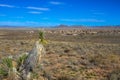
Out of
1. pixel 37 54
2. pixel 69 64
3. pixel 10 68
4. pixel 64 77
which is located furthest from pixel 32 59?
pixel 69 64

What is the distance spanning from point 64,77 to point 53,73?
1873 millimetres

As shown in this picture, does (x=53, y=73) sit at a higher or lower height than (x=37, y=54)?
lower

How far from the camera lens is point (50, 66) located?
20453 mm

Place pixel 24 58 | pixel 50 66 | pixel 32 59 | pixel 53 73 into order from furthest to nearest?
pixel 50 66 → pixel 53 73 → pixel 24 58 → pixel 32 59

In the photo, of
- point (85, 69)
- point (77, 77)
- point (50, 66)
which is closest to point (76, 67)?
point (85, 69)

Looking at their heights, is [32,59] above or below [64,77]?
above

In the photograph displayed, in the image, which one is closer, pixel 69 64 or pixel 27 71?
pixel 27 71

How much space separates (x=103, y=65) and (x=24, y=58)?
7.15 metres

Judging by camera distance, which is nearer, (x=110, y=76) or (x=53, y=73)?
(x=110, y=76)

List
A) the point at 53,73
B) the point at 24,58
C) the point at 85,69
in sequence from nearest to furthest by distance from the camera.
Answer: the point at 24,58 → the point at 53,73 → the point at 85,69

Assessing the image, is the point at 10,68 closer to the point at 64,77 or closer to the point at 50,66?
the point at 64,77

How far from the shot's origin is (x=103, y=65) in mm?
20391

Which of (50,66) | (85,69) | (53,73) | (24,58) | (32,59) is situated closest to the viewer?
(32,59)

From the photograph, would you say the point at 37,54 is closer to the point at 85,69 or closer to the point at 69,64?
the point at 85,69
